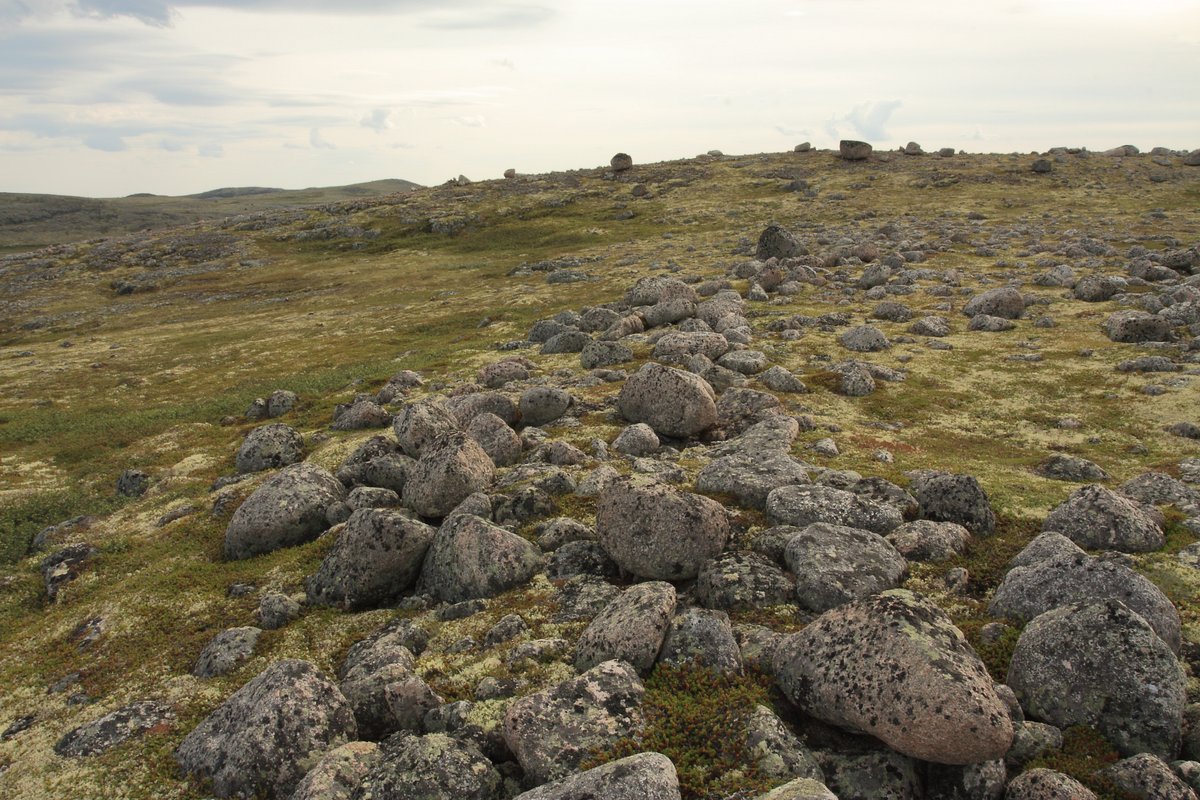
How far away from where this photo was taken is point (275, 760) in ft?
37.2

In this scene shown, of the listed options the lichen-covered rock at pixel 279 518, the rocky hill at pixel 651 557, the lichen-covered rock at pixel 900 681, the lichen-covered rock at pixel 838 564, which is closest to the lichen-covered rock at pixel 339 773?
the rocky hill at pixel 651 557

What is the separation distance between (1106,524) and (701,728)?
36.4 ft

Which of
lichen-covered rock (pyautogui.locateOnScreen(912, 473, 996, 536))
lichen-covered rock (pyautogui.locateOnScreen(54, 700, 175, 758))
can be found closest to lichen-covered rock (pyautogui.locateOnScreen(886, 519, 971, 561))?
lichen-covered rock (pyautogui.locateOnScreen(912, 473, 996, 536))

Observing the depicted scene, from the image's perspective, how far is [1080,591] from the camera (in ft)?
41.0

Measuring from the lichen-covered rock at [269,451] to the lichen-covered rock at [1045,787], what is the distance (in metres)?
26.7

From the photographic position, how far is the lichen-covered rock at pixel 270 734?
11.3 meters

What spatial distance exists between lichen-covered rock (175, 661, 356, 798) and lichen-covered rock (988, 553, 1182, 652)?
12390 mm

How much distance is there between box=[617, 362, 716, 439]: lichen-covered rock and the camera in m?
24.8

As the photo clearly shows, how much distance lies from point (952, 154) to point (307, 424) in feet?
428

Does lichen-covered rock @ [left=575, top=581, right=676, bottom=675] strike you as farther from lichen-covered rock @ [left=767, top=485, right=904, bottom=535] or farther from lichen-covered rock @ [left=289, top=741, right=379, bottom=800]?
lichen-covered rock @ [left=767, top=485, right=904, bottom=535]

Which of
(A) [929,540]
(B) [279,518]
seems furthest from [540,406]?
(A) [929,540]

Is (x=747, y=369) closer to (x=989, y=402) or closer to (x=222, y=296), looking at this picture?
(x=989, y=402)

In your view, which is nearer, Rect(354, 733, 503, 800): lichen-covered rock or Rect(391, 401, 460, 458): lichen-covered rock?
Rect(354, 733, 503, 800): lichen-covered rock

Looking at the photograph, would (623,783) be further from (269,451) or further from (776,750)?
(269,451)
